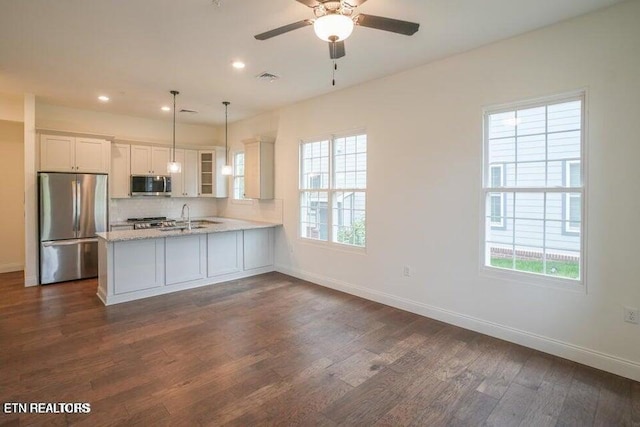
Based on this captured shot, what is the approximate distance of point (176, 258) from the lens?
496 centimetres

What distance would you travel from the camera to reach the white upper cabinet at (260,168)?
6039mm

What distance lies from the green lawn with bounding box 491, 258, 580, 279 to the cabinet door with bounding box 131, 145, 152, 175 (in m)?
6.19

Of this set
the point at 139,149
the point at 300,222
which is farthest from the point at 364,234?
the point at 139,149

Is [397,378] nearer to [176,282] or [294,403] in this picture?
[294,403]

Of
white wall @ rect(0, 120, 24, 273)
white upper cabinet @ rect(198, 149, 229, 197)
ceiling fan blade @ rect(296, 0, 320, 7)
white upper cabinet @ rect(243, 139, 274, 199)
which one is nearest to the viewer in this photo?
ceiling fan blade @ rect(296, 0, 320, 7)

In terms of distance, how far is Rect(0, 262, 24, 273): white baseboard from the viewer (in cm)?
590

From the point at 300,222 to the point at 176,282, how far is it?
6.95 ft

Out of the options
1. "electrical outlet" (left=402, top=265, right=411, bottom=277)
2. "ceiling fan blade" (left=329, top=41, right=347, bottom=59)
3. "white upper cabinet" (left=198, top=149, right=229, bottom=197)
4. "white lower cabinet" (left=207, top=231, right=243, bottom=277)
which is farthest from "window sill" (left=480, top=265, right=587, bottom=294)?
"white upper cabinet" (left=198, top=149, right=229, bottom=197)

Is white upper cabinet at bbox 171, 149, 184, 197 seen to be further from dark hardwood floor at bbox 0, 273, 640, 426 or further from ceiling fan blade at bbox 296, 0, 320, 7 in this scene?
ceiling fan blade at bbox 296, 0, 320, 7

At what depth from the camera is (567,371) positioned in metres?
2.79

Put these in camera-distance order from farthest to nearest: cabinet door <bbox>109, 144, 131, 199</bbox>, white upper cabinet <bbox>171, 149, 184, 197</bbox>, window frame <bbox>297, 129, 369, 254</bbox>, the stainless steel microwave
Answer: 1. white upper cabinet <bbox>171, 149, 184, 197</bbox>
2. the stainless steel microwave
3. cabinet door <bbox>109, 144, 131, 199</bbox>
4. window frame <bbox>297, 129, 369, 254</bbox>

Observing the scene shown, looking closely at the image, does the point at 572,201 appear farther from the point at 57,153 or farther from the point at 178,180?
the point at 57,153

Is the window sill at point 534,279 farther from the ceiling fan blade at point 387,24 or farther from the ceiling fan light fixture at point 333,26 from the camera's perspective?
the ceiling fan light fixture at point 333,26

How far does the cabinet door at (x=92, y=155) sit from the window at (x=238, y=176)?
233cm
